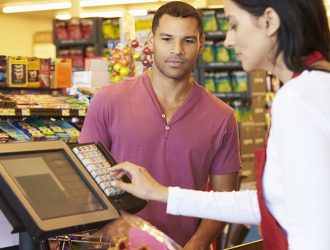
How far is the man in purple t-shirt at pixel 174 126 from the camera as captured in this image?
8.91 ft

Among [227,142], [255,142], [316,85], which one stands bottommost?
[255,142]

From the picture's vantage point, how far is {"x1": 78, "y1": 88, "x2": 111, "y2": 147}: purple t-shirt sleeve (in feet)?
9.02

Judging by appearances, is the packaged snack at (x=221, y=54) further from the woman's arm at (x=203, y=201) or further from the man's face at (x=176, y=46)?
the woman's arm at (x=203, y=201)

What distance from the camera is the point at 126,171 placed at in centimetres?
188

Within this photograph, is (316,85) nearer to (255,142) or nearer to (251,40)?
(251,40)

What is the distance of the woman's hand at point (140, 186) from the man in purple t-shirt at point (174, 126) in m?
0.85

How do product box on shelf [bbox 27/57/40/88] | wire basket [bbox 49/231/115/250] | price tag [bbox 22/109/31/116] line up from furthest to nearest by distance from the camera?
product box on shelf [bbox 27/57/40/88]
price tag [bbox 22/109/31/116]
wire basket [bbox 49/231/115/250]

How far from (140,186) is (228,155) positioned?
1037 millimetres

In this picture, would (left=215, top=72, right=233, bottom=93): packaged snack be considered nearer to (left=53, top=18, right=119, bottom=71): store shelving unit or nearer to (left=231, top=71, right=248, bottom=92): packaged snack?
(left=231, top=71, right=248, bottom=92): packaged snack

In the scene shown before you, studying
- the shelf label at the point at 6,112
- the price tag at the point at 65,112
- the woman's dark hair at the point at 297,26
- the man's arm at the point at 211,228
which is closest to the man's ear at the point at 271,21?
the woman's dark hair at the point at 297,26

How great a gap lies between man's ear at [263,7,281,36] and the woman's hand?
531 millimetres

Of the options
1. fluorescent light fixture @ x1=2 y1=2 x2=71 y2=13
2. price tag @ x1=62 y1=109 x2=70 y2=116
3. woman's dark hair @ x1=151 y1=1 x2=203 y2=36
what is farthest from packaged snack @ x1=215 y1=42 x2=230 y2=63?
fluorescent light fixture @ x1=2 y1=2 x2=71 y2=13

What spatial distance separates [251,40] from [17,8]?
1572 cm

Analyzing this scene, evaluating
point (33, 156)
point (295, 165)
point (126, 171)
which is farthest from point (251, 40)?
point (33, 156)
